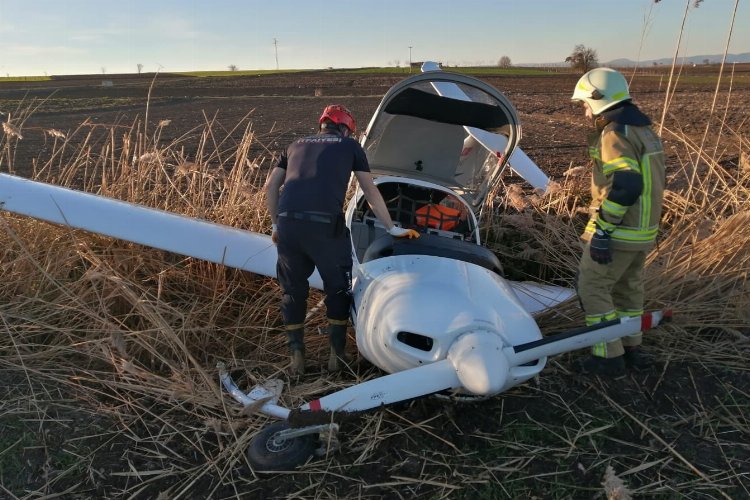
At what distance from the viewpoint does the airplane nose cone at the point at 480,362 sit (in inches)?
99.8

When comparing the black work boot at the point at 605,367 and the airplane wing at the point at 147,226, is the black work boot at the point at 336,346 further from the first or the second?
the black work boot at the point at 605,367

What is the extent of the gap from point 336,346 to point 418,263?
936 mm

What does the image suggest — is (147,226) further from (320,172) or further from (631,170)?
(631,170)

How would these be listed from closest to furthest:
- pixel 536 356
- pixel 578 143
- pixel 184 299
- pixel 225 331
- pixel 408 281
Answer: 1. pixel 536 356
2. pixel 408 281
3. pixel 225 331
4. pixel 184 299
5. pixel 578 143

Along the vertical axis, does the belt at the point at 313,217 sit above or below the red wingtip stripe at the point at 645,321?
above

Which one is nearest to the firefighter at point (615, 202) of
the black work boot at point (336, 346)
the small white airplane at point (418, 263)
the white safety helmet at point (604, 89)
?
the white safety helmet at point (604, 89)

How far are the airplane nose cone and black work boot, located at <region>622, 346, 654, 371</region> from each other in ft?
5.64

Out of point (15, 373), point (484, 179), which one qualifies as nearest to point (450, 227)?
point (484, 179)

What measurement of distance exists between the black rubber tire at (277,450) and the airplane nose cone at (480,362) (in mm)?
972

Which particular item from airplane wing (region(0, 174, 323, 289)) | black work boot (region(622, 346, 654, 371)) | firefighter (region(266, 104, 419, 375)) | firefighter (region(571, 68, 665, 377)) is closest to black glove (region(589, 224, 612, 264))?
firefighter (region(571, 68, 665, 377))

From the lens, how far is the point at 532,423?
10.7 ft

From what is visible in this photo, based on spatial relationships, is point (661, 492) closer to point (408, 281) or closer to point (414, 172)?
point (408, 281)

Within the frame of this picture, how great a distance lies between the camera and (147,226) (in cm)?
448

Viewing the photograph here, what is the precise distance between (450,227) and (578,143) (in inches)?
449
